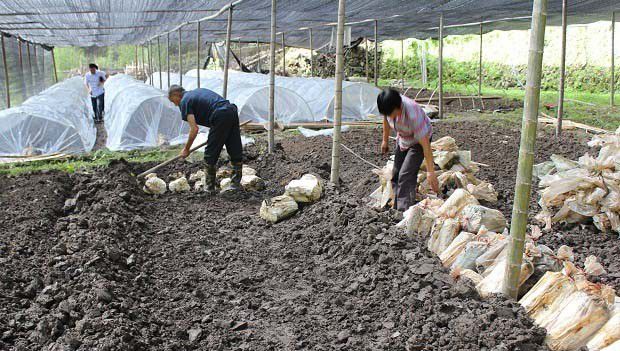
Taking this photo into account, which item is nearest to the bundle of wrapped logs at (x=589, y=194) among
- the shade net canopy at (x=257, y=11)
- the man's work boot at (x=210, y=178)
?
the man's work boot at (x=210, y=178)

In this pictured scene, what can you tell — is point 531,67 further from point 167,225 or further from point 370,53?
point 370,53

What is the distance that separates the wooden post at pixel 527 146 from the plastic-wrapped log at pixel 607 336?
52cm

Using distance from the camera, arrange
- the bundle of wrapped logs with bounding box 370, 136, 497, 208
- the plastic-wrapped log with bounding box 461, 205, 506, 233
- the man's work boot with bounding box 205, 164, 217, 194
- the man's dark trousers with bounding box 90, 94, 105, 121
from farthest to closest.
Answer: the man's dark trousers with bounding box 90, 94, 105, 121 < the man's work boot with bounding box 205, 164, 217, 194 < the bundle of wrapped logs with bounding box 370, 136, 497, 208 < the plastic-wrapped log with bounding box 461, 205, 506, 233

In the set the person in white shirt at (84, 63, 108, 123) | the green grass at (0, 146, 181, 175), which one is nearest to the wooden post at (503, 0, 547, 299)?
the green grass at (0, 146, 181, 175)

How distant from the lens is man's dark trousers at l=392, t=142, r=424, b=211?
5.43 metres

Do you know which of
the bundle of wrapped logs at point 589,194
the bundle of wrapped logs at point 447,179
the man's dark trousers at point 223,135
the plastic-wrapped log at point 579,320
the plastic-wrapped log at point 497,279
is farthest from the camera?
the man's dark trousers at point 223,135

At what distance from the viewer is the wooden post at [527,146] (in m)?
3.06

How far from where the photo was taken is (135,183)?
7512 mm

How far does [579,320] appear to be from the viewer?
3.01 metres

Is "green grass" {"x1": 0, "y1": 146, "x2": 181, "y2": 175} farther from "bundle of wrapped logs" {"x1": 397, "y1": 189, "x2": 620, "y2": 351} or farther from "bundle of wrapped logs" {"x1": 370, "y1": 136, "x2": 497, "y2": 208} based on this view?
"bundle of wrapped logs" {"x1": 397, "y1": 189, "x2": 620, "y2": 351}

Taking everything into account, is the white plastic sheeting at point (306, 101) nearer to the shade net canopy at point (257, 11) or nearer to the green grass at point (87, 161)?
the shade net canopy at point (257, 11)

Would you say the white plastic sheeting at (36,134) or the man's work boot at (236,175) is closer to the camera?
the man's work boot at (236,175)

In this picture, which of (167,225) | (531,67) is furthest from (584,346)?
(167,225)

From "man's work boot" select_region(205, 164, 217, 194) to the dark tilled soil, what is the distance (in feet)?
0.56
